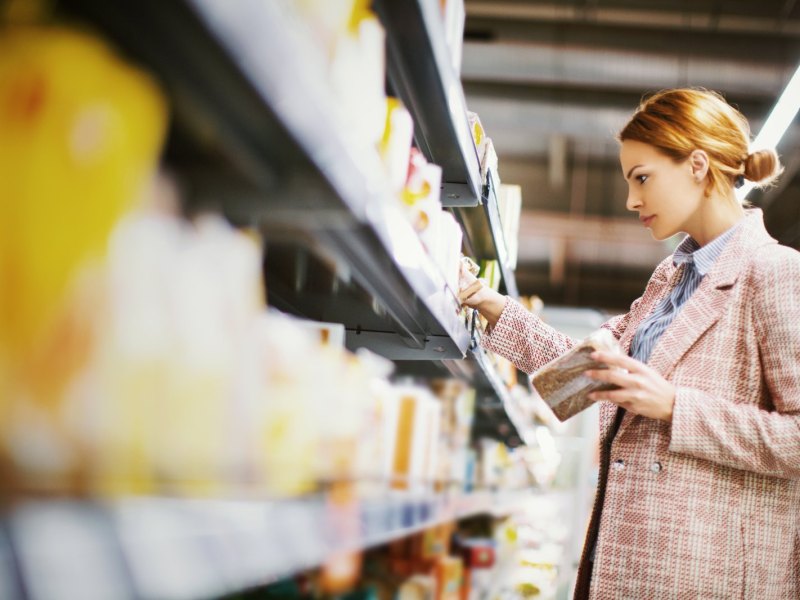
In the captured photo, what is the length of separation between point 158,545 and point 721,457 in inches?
47.1

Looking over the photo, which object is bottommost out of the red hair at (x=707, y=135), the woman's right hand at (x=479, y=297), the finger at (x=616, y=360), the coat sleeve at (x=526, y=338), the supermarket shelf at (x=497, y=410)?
the supermarket shelf at (x=497, y=410)

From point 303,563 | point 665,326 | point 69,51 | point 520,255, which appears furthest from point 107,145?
point 520,255

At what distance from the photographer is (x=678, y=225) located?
5.74 feet

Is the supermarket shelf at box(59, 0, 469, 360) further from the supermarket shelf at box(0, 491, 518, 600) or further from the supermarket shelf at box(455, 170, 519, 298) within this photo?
the supermarket shelf at box(455, 170, 519, 298)

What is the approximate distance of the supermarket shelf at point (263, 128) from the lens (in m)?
0.59

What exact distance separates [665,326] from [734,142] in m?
0.44

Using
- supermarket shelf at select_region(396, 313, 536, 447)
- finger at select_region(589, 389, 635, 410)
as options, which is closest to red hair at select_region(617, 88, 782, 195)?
finger at select_region(589, 389, 635, 410)

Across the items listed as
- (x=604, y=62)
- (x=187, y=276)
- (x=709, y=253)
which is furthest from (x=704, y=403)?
(x=604, y=62)

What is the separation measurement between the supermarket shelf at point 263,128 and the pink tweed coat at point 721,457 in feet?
2.26

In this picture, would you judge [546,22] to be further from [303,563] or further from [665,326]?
[303,563]

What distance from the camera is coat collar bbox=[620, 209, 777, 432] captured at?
5.21 ft

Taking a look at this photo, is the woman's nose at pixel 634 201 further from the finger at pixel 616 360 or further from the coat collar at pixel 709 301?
the finger at pixel 616 360

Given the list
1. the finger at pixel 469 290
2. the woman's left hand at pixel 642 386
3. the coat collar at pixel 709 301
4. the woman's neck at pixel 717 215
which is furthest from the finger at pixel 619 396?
the finger at pixel 469 290

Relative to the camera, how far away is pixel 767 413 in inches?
58.5
